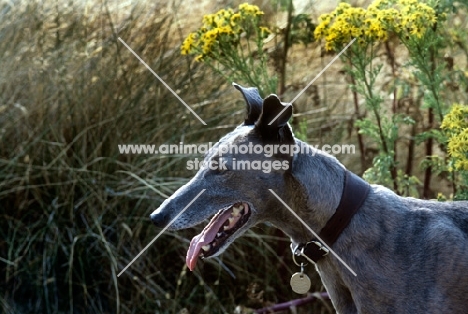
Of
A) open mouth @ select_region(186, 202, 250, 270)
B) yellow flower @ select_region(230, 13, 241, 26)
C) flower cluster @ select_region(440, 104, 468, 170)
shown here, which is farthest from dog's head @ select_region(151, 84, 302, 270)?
yellow flower @ select_region(230, 13, 241, 26)

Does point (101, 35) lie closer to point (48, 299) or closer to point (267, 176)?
point (48, 299)

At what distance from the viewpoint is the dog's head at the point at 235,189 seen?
12.2ft

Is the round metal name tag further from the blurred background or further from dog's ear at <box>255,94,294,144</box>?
the blurred background

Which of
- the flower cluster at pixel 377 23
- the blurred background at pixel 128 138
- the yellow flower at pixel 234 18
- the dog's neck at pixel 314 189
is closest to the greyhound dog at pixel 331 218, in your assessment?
the dog's neck at pixel 314 189

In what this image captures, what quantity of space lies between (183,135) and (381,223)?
8.65 ft

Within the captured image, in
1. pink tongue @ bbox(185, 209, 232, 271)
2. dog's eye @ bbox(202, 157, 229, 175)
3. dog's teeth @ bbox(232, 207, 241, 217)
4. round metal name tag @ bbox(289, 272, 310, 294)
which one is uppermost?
dog's eye @ bbox(202, 157, 229, 175)

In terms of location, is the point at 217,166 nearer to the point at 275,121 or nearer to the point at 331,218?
the point at 275,121

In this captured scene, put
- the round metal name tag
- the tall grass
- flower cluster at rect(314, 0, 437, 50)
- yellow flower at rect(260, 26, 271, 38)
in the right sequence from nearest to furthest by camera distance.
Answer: the round metal name tag, flower cluster at rect(314, 0, 437, 50), yellow flower at rect(260, 26, 271, 38), the tall grass

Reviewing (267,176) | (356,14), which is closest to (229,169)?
(267,176)

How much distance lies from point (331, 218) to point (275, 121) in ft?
1.50

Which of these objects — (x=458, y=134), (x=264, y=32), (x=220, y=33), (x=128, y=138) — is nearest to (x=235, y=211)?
(x=458, y=134)

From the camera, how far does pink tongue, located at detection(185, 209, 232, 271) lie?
376 cm

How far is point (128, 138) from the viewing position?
20.4 feet

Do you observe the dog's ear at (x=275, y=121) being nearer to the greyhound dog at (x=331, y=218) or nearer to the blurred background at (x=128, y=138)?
the greyhound dog at (x=331, y=218)
